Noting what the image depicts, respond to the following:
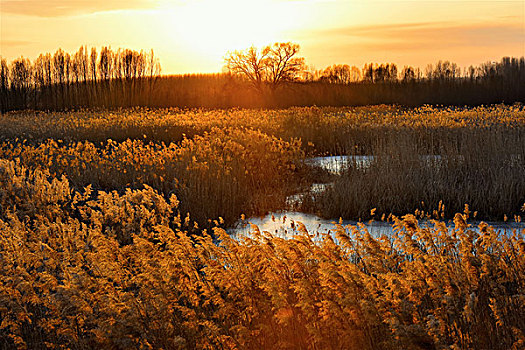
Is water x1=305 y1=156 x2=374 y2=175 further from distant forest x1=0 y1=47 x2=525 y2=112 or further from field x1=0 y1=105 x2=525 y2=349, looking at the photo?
distant forest x1=0 y1=47 x2=525 y2=112

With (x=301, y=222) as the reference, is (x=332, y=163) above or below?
above

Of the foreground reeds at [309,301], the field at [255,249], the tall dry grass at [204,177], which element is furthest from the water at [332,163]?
the foreground reeds at [309,301]

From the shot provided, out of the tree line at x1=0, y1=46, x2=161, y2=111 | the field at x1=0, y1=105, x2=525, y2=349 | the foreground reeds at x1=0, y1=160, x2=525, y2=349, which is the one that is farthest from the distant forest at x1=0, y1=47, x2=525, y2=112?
the foreground reeds at x1=0, y1=160, x2=525, y2=349

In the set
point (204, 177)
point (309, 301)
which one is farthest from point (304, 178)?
point (309, 301)

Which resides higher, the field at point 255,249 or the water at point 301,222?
the field at point 255,249

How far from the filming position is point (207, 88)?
38375 millimetres

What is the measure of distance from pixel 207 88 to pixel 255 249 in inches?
1430

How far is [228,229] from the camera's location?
6746 millimetres

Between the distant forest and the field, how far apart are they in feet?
61.1

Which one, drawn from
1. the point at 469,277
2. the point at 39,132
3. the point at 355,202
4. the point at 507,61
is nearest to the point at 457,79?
the point at 507,61

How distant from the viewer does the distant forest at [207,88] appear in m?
34.0

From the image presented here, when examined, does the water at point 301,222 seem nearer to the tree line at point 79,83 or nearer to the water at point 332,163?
the water at point 332,163

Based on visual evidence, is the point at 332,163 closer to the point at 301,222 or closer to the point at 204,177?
the point at 204,177

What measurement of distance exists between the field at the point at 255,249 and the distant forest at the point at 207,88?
733 inches
